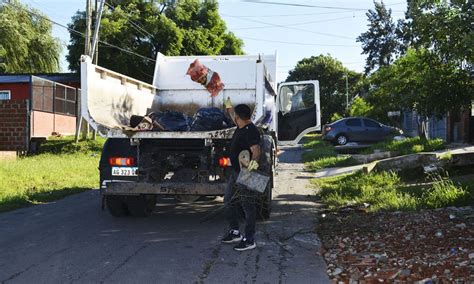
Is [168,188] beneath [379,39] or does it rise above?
beneath

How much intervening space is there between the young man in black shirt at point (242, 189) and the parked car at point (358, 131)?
20.0m

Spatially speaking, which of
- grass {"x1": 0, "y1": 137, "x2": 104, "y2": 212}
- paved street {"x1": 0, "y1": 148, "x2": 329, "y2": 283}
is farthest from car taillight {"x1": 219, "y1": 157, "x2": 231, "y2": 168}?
grass {"x1": 0, "y1": 137, "x2": 104, "y2": 212}

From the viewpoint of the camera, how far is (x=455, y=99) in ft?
31.4

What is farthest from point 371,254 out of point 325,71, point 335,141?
point 325,71

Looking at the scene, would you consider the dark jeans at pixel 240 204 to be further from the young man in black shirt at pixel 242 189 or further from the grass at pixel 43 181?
the grass at pixel 43 181

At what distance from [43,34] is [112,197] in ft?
87.7

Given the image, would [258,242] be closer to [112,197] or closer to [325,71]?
[112,197]

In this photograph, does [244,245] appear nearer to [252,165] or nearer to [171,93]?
[252,165]

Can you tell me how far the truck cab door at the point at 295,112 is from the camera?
11.0m

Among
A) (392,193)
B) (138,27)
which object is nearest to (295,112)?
(392,193)

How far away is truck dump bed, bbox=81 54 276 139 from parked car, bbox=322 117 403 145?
15.3 meters

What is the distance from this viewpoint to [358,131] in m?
25.7

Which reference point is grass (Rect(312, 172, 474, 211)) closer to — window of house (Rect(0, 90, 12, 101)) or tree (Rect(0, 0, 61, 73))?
window of house (Rect(0, 90, 12, 101))

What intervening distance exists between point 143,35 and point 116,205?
78.0 feet
